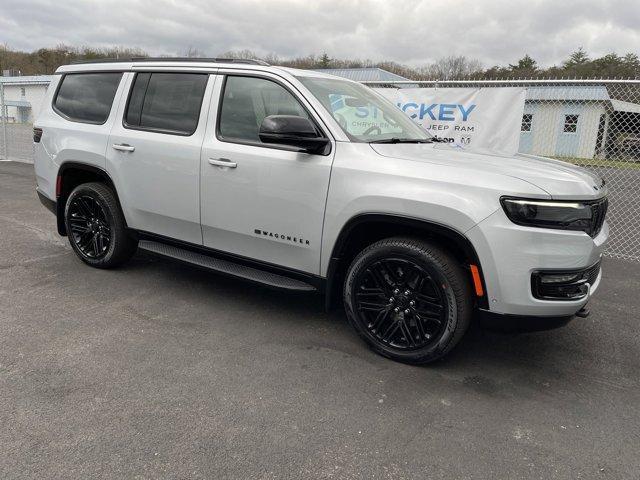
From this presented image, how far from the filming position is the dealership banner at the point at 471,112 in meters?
6.73

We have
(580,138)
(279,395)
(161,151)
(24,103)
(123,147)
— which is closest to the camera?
(279,395)

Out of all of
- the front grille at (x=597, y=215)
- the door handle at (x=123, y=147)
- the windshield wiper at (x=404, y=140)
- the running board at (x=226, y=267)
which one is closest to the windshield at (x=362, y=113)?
the windshield wiper at (x=404, y=140)

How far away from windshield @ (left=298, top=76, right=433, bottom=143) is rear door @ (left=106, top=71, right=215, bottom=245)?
94cm

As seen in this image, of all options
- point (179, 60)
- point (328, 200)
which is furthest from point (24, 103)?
point (328, 200)

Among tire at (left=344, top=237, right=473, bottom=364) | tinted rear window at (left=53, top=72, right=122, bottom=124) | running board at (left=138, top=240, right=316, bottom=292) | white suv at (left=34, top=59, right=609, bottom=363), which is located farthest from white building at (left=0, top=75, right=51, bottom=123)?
tire at (left=344, top=237, right=473, bottom=364)

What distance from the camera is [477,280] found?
115 inches

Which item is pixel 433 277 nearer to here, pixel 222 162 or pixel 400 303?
pixel 400 303

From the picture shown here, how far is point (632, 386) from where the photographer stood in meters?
3.15

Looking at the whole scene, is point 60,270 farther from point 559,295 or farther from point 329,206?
point 559,295

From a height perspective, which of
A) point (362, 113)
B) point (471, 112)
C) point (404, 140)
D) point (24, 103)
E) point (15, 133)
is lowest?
point (15, 133)

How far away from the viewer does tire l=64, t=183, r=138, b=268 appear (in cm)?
458

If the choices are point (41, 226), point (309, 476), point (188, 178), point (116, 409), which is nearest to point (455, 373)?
point (309, 476)

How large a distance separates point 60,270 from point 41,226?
2.10 m

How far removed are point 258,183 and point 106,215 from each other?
6.15 feet
